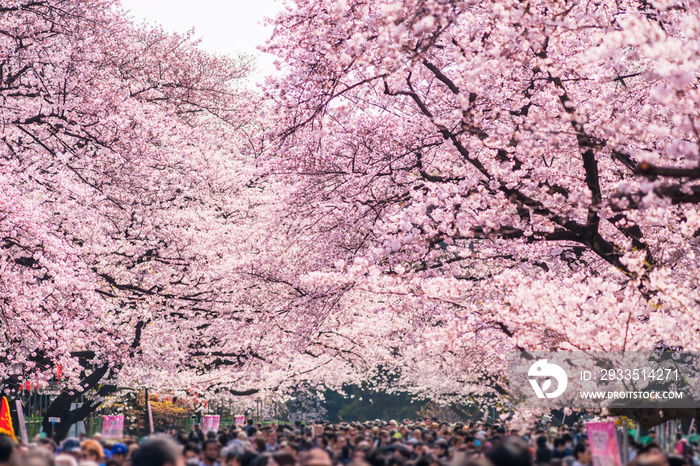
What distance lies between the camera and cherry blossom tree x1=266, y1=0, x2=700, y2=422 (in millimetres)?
11641

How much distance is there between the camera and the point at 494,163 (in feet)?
48.6

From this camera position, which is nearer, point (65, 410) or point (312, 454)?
point (312, 454)

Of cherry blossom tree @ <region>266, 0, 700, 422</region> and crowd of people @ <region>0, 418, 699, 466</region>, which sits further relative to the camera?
cherry blossom tree @ <region>266, 0, 700, 422</region>

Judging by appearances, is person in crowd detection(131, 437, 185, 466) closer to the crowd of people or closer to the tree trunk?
the crowd of people

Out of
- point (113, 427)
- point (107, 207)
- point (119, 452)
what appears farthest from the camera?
point (107, 207)

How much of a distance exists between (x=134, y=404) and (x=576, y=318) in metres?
Result: 30.2

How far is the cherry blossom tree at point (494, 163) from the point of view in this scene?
11641 millimetres

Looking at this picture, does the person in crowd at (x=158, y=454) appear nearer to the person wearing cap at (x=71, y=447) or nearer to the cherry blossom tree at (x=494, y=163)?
the person wearing cap at (x=71, y=447)

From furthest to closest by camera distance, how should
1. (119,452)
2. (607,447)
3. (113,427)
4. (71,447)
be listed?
(113,427)
(119,452)
(71,447)
(607,447)

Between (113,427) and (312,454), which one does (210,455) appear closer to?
(312,454)

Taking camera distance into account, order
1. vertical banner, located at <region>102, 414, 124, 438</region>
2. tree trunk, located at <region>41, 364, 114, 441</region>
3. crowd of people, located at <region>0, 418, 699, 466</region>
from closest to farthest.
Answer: crowd of people, located at <region>0, 418, 699, 466</region>, vertical banner, located at <region>102, 414, 124, 438</region>, tree trunk, located at <region>41, 364, 114, 441</region>

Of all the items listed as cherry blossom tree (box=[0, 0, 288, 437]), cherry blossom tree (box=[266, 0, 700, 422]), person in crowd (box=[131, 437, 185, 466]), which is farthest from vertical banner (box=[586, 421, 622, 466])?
cherry blossom tree (box=[0, 0, 288, 437])

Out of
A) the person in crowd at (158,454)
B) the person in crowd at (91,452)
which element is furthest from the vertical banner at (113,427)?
the person in crowd at (158,454)

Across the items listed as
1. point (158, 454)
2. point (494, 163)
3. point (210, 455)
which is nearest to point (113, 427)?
point (210, 455)
